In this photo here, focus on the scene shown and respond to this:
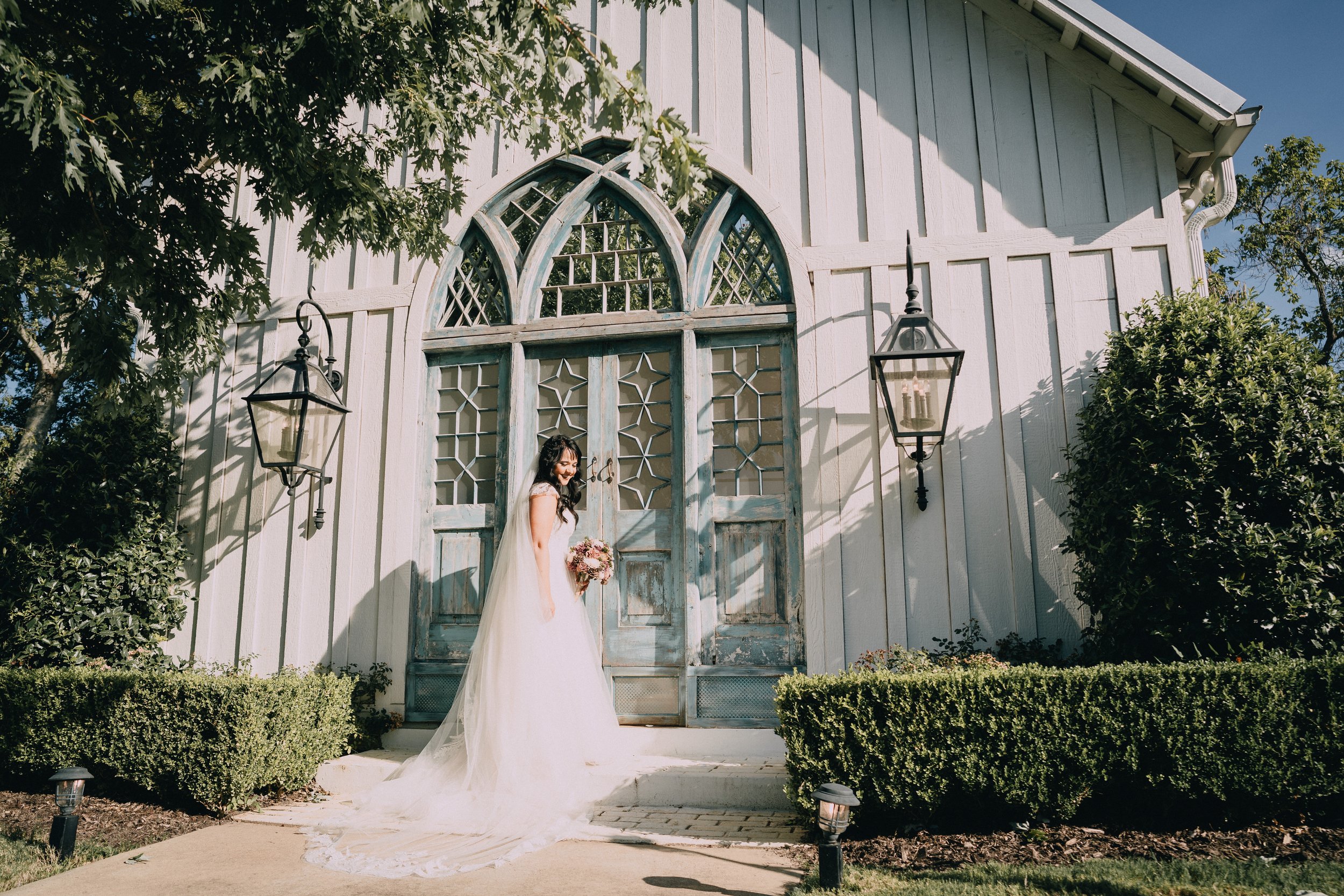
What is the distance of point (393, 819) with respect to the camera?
15.2 ft

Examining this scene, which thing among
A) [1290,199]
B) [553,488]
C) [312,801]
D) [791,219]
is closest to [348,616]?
[312,801]

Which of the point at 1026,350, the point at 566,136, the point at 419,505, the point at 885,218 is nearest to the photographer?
the point at 566,136

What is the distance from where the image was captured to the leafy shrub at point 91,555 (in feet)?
20.0

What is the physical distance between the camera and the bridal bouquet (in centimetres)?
568

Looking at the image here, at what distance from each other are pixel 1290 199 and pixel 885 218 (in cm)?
1410

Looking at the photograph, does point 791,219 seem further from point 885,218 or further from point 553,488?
point 553,488

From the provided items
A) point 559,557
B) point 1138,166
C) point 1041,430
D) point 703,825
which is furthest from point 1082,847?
point 1138,166

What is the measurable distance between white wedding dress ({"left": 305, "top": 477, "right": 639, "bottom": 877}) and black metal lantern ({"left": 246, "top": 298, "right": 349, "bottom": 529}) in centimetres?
184

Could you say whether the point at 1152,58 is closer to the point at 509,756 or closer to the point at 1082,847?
the point at 1082,847

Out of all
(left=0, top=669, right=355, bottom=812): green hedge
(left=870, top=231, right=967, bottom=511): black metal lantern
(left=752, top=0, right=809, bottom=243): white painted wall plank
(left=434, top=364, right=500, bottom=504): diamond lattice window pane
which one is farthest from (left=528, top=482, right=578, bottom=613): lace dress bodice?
(left=752, top=0, right=809, bottom=243): white painted wall plank

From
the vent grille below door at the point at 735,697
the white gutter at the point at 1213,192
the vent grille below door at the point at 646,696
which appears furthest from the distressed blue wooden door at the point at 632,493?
the white gutter at the point at 1213,192

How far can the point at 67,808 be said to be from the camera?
13.8 feet

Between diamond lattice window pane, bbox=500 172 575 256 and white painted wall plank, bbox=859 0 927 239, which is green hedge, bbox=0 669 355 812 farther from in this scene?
white painted wall plank, bbox=859 0 927 239

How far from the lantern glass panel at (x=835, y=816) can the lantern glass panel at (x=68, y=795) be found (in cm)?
360
